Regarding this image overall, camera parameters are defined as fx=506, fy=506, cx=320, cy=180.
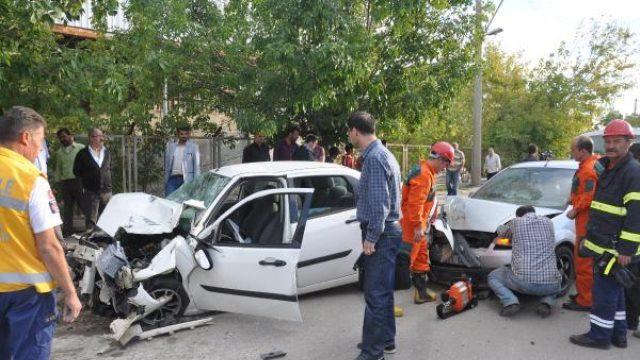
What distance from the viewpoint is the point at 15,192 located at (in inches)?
105

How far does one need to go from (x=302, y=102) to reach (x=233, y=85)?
1393mm

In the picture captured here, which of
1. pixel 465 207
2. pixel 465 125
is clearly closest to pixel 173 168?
pixel 465 207

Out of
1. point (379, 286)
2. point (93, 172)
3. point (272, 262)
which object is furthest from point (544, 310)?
point (93, 172)

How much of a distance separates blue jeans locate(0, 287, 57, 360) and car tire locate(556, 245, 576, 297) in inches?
207

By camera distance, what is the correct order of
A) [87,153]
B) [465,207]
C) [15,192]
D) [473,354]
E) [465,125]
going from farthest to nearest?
[465,125]
[87,153]
[465,207]
[473,354]
[15,192]

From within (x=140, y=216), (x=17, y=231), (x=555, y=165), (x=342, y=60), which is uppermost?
(x=342, y=60)

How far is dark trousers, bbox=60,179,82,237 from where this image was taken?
829cm

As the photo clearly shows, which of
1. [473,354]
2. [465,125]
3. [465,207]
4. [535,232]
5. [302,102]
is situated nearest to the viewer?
[473,354]

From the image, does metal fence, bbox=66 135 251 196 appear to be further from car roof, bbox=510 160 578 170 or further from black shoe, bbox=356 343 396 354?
black shoe, bbox=356 343 396 354

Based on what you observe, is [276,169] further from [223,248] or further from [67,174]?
[67,174]

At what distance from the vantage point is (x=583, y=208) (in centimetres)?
523

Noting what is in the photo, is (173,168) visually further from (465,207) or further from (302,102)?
(465,207)

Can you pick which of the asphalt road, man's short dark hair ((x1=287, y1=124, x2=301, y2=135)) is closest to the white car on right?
the asphalt road

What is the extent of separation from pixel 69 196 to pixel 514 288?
6.92 m
